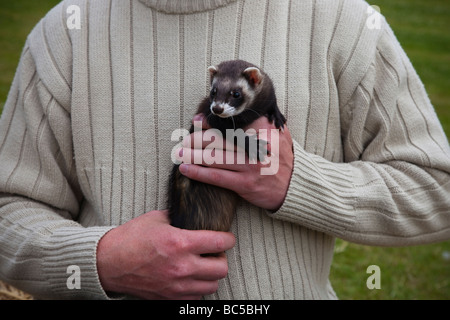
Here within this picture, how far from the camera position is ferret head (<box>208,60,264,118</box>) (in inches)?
56.6

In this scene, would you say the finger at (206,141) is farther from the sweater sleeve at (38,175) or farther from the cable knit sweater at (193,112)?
the sweater sleeve at (38,175)

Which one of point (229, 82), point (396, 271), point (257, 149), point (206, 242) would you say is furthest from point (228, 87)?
point (396, 271)

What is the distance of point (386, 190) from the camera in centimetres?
145

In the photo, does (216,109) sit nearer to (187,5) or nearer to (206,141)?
(206,141)

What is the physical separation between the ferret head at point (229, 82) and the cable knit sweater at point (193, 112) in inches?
1.5

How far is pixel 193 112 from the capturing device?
4.86ft

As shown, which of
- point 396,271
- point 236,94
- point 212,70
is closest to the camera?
point 212,70

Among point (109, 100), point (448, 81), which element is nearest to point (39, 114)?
point (109, 100)

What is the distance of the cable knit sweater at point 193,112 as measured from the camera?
1432 mm

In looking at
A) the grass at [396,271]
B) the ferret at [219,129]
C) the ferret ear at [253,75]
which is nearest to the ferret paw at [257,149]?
the ferret at [219,129]

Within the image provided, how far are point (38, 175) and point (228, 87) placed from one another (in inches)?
26.6
